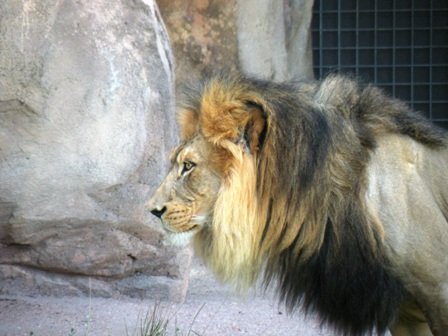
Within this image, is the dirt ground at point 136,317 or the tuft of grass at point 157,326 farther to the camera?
the dirt ground at point 136,317

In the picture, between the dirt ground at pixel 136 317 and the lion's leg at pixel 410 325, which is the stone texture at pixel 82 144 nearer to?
the dirt ground at pixel 136 317

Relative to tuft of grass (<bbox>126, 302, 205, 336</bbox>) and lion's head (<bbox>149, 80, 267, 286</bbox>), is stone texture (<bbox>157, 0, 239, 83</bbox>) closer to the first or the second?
tuft of grass (<bbox>126, 302, 205, 336</bbox>)

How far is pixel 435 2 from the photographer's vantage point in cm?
838

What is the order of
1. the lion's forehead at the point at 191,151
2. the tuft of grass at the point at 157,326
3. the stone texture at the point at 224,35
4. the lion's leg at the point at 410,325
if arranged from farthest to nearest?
1. the stone texture at the point at 224,35
2. the tuft of grass at the point at 157,326
3. the lion's leg at the point at 410,325
4. the lion's forehead at the point at 191,151

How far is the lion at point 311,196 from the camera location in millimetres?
3695

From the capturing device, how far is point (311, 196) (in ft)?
12.2

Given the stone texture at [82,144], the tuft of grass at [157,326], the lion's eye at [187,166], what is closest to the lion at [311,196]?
the lion's eye at [187,166]

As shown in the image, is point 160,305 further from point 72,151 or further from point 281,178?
point 281,178

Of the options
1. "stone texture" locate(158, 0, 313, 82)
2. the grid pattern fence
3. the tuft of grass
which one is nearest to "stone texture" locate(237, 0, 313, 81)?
"stone texture" locate(158, 0, 313, 82)

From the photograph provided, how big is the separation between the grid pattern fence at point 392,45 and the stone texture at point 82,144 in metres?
3.18

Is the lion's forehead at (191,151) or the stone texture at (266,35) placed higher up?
the stone texture at (266,35)

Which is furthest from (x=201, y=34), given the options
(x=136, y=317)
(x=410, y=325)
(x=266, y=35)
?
(x=410, y=325)

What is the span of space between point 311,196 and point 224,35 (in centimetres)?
323

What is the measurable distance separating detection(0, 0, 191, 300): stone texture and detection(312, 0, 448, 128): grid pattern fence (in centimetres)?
318
